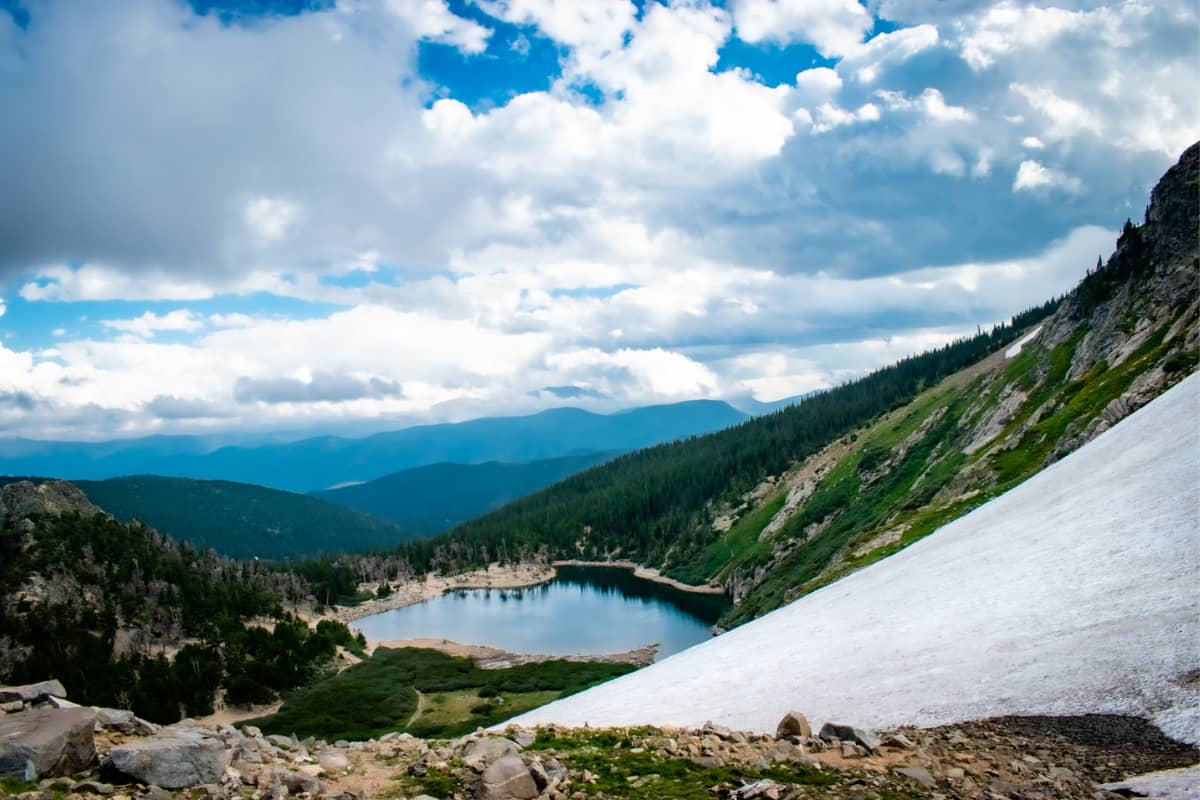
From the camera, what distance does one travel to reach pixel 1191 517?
19.1 metres

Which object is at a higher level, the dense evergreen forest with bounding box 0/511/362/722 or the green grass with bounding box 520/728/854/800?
the green grass with bounding box 520/728/854/800

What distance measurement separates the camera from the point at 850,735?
13695mm

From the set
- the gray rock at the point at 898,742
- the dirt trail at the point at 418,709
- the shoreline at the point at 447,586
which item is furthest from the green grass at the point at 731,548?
the gray rock at the point at 898,742

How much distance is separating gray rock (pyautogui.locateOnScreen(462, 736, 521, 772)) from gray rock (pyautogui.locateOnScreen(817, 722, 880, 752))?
21.0 feet

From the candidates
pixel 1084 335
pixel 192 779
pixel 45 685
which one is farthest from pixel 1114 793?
pixel 1084 335

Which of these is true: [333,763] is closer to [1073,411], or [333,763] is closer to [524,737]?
[524,737]

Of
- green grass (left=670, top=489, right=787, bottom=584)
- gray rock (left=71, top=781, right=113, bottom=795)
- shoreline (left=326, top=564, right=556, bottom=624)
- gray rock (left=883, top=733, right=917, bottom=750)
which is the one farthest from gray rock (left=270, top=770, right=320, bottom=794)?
shoreline (left=326, top=564, right=556, bottom=624)

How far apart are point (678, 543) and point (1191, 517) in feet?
545

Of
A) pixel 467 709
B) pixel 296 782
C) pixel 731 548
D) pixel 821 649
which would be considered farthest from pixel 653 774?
pixel 731 548

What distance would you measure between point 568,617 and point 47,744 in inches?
5168

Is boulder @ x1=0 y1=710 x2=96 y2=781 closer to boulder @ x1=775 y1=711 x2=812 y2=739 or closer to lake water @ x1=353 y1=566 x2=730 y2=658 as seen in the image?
boulder @ x1=775 y1=711 x2=812 y2=739

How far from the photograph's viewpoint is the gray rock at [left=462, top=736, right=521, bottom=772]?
43.9ft

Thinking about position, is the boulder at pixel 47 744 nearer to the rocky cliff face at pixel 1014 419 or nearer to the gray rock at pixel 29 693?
the gray rock at pixel 29 693

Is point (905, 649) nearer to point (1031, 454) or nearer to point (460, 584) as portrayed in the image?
point (1031, 454)
